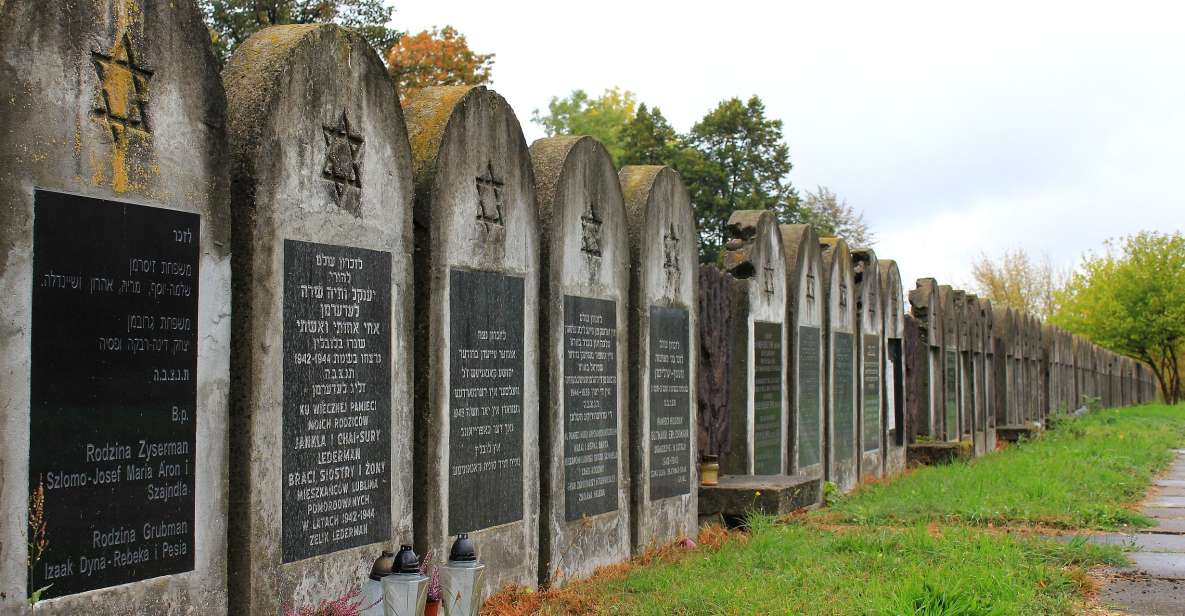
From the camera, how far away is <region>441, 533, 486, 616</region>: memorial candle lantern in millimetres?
4734

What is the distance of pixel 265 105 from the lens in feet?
14.9

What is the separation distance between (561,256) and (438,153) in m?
1.31

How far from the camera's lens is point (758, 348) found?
9836mm

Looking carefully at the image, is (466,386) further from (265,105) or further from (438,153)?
(265,105)

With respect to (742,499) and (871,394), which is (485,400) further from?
(871,394)

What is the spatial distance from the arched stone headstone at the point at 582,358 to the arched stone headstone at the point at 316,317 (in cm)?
138

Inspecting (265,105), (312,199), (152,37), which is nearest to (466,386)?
(312,199)

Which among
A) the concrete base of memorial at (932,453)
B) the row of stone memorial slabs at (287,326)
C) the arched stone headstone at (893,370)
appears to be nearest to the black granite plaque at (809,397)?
the arched stone headstone at (893,370)

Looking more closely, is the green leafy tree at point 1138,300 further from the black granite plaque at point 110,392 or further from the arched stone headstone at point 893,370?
the black granite plaque at point 110,392

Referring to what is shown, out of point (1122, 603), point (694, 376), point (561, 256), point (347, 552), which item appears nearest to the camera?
point (347, 552)

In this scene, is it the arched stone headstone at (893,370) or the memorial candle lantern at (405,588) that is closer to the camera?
the memorial candle lantern at (405,588)

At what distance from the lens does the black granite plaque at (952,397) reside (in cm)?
1653

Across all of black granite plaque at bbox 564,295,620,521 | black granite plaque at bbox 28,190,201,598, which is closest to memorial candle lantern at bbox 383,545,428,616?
black granite plaque at bbox 28,190,201,598

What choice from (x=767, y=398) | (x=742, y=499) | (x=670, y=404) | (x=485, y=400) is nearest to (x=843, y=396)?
(x=767, y=398)
